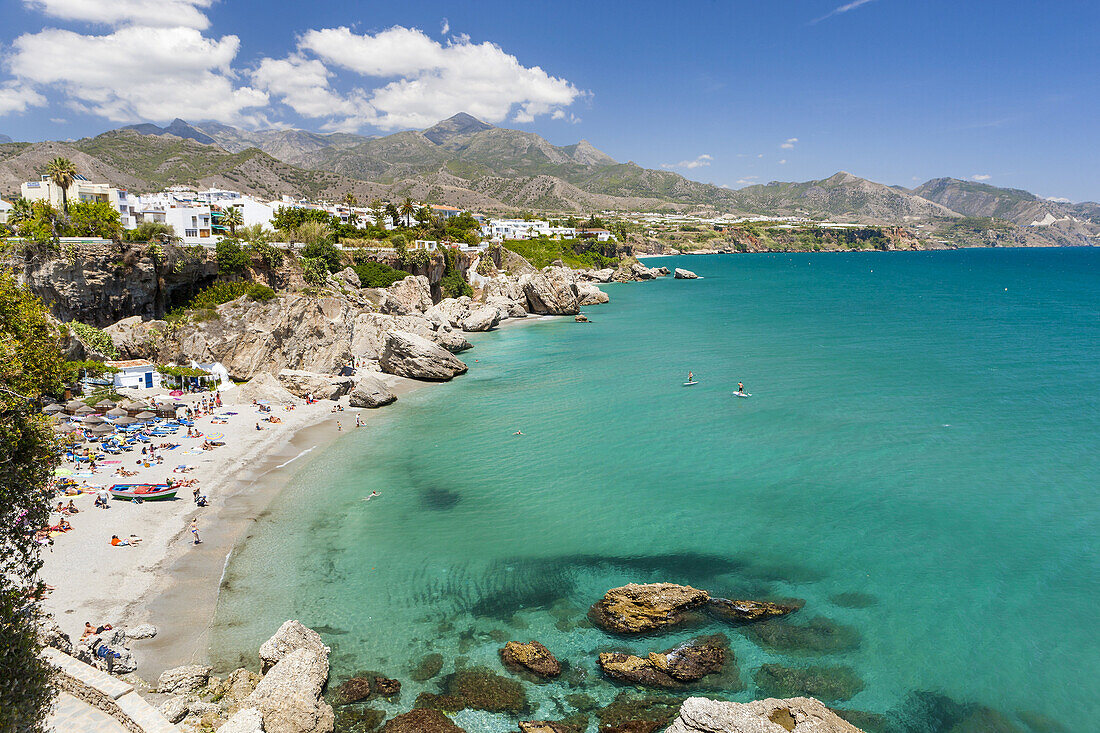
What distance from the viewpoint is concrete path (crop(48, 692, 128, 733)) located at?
12.0 m

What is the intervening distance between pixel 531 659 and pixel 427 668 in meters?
3.10

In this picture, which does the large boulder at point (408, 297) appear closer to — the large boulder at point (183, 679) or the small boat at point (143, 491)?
the small boat at point (143, 491)

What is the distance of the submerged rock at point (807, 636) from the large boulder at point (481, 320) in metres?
59.3

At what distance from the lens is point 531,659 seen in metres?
16.5

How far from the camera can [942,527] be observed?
926 inches

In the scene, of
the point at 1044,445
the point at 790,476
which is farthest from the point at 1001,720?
the point at 1044,445

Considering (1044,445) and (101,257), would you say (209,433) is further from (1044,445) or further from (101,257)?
(1044,445)

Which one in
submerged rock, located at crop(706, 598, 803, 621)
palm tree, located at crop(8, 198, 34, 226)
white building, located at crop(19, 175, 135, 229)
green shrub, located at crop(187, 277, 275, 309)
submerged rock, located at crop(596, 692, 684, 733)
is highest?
white building, located at crop(19, 175, 135, 229)

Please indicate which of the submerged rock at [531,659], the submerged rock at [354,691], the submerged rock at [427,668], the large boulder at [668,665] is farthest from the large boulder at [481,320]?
the large boulder at [668,665]

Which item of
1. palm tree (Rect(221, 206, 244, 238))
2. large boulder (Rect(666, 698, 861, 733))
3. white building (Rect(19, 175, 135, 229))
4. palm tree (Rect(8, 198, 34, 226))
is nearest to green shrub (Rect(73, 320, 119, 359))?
palm tree (Rect(8, 198, 34, 226))

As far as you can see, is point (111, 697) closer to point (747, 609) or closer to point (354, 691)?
point (354, 691)

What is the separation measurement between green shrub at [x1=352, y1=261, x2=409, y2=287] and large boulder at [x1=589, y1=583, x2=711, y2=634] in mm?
57659

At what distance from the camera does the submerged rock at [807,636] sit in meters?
16.9

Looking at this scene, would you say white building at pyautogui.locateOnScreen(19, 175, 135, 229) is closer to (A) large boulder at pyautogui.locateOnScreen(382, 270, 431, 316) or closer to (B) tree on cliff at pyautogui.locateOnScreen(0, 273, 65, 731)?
(A) large boulder at pyautogui.locateOnScreen(382, 270, 431, 316)
